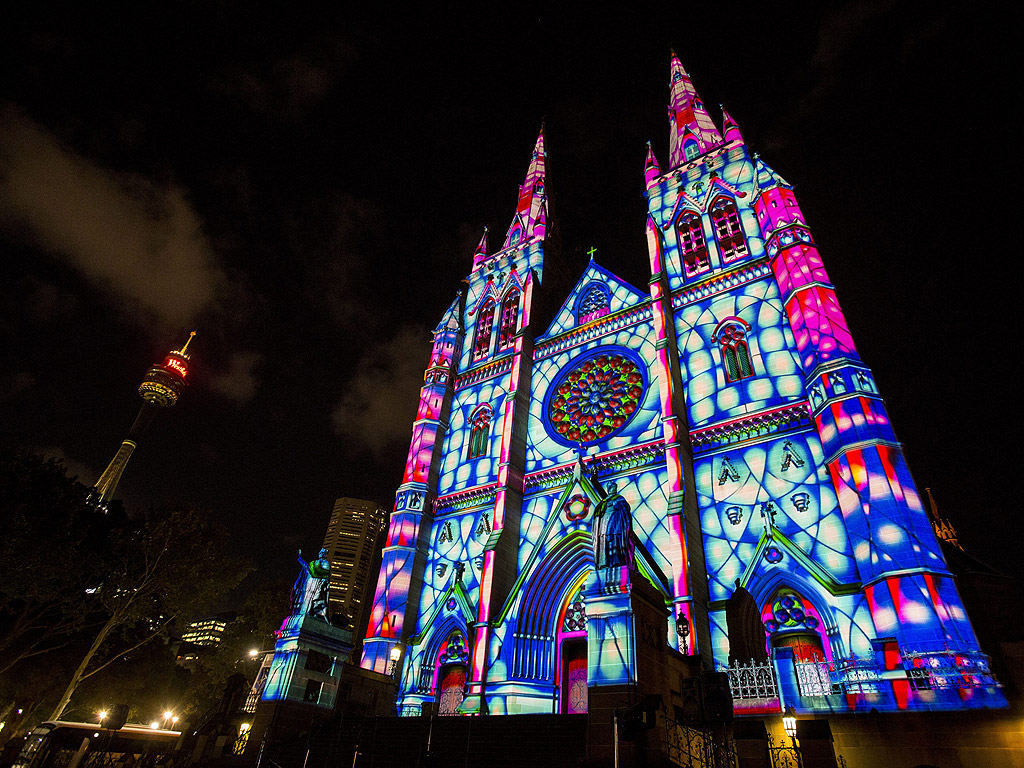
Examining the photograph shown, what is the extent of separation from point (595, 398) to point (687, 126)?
1900 centimetres

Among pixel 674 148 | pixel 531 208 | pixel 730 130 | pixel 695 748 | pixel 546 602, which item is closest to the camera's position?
pixel 695 748

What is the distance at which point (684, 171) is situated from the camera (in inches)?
1105

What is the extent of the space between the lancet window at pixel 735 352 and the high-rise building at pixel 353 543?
100254 mm

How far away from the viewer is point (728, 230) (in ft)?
81.3

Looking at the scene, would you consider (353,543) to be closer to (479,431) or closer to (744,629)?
(479,431)

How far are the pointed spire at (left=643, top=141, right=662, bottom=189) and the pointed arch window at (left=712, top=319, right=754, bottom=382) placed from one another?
11.1 metres

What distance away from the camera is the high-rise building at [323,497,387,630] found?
113625 millimetres

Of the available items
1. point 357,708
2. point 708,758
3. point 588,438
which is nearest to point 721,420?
point 588,438

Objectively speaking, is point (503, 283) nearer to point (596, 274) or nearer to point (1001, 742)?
point (596, 274)

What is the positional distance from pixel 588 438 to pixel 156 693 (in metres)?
23.4

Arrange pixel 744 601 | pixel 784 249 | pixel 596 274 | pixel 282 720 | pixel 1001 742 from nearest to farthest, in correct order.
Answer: pixel 1001 742, pixel 282 720, pixel 744 601, pixel 784 249, pixel 596 274

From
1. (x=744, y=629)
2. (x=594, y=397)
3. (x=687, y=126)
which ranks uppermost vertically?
(x=687, y=126)

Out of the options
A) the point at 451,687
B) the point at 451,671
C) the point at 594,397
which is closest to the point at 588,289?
the point at 594,397

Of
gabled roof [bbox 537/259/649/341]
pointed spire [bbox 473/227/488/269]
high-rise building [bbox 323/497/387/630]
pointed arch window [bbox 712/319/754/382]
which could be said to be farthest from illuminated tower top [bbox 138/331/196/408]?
pointed arch window [bbox 712/319/754/382]
